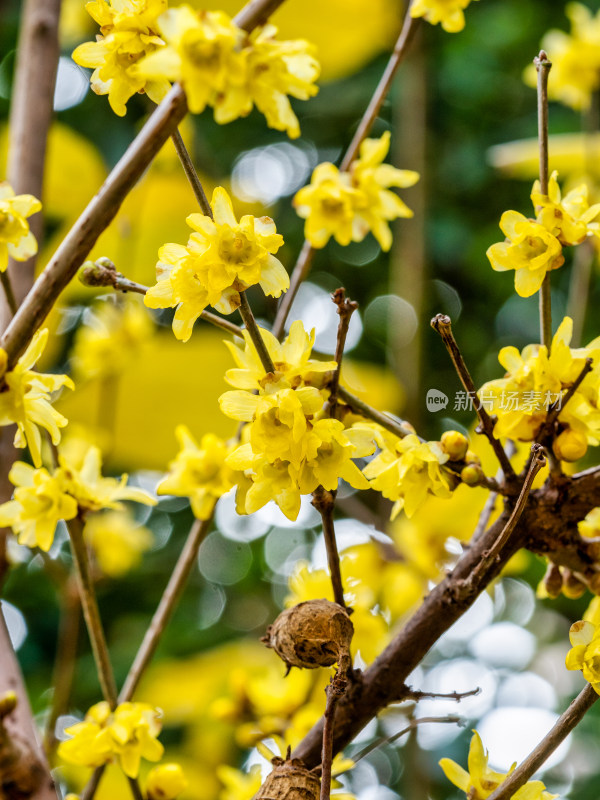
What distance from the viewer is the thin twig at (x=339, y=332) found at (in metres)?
0.44

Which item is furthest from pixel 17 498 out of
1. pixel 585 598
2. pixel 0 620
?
pixel 585 598

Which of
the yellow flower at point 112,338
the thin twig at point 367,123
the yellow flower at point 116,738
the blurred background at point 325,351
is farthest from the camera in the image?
the yellow flower at point 112,338

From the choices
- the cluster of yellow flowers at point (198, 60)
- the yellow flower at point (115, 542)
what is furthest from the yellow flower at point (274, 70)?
the yellow flower at point (115, 542)

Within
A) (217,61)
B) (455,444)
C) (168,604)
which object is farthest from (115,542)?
(217,61)

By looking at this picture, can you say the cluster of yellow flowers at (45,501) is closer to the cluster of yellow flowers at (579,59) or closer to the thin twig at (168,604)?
the thin twig at (168,604)

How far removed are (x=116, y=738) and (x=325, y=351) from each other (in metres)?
0.88

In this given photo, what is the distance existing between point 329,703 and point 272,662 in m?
0.94

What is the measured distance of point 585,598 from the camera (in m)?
1.47

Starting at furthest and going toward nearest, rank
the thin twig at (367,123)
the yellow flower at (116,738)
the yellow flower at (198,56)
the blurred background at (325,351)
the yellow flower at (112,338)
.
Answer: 1. the yellow flower at (112,338)
2. the blurred background at (325,351)
3. the thin twig at (367,123)
4. the yellow flower at (116,738)
5. the yellow flower at (198,56)

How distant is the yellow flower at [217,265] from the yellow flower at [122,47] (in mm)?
92

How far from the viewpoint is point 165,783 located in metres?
0.60

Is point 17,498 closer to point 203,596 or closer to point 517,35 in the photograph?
point 203,596

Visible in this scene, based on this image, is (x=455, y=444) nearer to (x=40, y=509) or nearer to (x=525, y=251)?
(x=525, y=251)

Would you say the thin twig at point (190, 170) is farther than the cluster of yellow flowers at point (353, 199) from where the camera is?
No
